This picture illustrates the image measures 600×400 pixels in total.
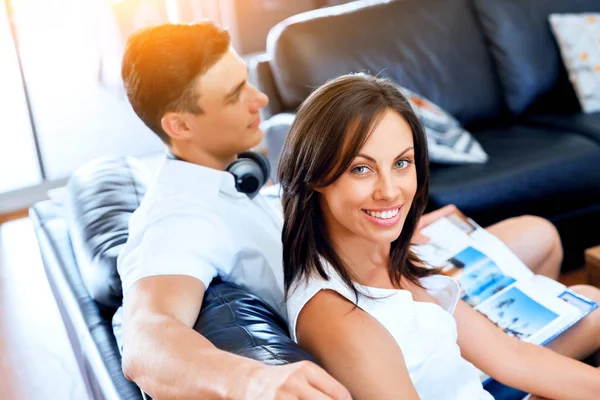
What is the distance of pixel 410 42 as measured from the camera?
296cm

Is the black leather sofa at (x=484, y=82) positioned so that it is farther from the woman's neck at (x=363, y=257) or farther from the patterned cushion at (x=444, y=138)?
the woman's neck at (x=363, y=257)

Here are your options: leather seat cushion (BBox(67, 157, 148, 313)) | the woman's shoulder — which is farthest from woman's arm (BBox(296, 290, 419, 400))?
leather seat cushion (BBox(67, 157, 148, 313))

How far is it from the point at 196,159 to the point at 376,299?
59 centimetres

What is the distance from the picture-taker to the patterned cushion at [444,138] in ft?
8.43

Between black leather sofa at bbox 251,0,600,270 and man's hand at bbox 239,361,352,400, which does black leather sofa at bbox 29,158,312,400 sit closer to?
man's hand at bbox 239,361,352,400

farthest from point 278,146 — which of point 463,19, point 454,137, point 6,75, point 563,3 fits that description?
point 6,75

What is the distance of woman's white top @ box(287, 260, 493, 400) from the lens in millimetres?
1126

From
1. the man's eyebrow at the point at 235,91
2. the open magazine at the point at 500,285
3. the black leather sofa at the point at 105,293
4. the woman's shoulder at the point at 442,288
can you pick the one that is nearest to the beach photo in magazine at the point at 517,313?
the open magazine at the point at 500,285

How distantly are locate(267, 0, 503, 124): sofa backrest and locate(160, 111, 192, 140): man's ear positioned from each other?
1.25m

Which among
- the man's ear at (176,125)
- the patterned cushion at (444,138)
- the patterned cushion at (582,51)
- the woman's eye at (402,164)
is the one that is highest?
the woman's eye at (402,164)

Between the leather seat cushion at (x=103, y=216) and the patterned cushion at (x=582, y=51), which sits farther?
the patterned cushion at (x=582, y=51)

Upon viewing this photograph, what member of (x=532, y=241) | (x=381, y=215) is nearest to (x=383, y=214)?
(x=381, y=215)

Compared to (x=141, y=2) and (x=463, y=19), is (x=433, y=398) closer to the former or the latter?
(x=463, y=19)

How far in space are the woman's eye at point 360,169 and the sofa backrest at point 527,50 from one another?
2.08 m
